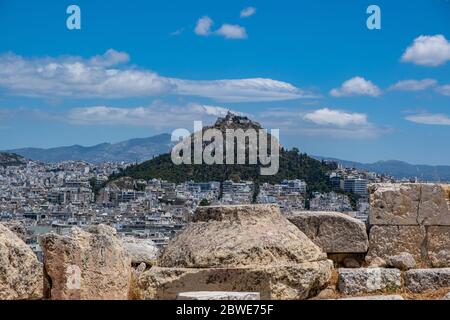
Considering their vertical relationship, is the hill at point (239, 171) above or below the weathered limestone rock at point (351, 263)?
above

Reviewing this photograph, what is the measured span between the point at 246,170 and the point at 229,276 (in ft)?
110

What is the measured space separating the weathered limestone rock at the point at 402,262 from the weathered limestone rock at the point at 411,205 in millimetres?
777

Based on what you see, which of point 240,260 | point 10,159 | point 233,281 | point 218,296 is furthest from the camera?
point 10,159

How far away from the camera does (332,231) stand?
11164mm

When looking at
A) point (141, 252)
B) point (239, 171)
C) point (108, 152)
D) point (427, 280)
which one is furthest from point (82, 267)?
point (108, 152)

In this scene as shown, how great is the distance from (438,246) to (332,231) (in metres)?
1.57

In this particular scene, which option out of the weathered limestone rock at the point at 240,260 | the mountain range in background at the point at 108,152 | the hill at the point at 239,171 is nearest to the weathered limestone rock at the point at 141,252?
the weathered limestone rock at the point at 240,260

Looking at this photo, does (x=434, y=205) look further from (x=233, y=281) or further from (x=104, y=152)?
(x=104, y=152)

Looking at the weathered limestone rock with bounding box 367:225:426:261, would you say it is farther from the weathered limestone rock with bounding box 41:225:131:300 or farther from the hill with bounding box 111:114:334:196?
the hill with bounding box 111:114:334:196

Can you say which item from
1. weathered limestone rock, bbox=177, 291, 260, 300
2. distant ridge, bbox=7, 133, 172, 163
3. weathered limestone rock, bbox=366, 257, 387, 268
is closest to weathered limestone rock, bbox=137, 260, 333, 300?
weathered limestone rock, bbox=177, 291, 260, 300

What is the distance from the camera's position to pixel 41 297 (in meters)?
8.54

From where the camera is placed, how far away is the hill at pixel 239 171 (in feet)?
132

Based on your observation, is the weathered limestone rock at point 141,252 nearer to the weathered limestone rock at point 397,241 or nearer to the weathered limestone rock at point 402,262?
the weathered limestone rock at point 397,241

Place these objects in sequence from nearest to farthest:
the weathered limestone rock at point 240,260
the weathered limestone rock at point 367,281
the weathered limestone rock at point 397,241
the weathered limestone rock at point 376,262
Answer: the weathered limestone rock at point 240,260 → the weathered limestone rock at point 367,281 → the weathered limestone rock at point 376,262 → the weathered limestone rock at point 397,241
